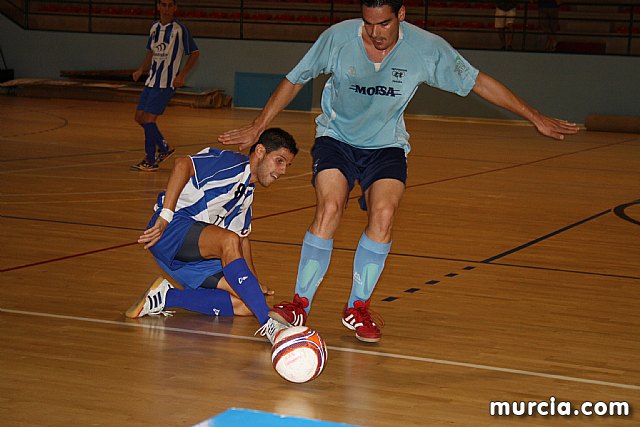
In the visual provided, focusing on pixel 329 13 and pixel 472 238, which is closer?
pixel 472 238

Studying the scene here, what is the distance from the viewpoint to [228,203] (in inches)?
193

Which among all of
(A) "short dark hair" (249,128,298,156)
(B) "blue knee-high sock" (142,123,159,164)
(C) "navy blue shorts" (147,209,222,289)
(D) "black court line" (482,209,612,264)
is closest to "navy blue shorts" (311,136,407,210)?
(A) "short dark hair" (249,128,298,156)

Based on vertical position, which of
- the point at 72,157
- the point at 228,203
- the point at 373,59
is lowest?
the point at 72,157

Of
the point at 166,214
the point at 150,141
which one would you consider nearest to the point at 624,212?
the point at 150,141

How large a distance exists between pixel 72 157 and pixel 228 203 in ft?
23.4

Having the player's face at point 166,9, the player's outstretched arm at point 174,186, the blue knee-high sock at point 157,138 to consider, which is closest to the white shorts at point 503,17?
the player's face at point 166,9

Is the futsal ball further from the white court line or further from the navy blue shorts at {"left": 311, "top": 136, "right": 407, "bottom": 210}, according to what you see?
the navy blue shorts at {"left": 311, "top": 136, "right": 407, "bottom": 210}

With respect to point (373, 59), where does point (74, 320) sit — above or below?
below

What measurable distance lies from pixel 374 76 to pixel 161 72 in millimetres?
7082

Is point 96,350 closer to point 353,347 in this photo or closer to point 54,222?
point 353,347

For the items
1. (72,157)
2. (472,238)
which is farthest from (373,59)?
(72,157)

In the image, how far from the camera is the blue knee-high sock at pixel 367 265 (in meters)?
4.64

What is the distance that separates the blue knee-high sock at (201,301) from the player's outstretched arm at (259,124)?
75cm

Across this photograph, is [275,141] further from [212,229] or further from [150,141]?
[150,141]
